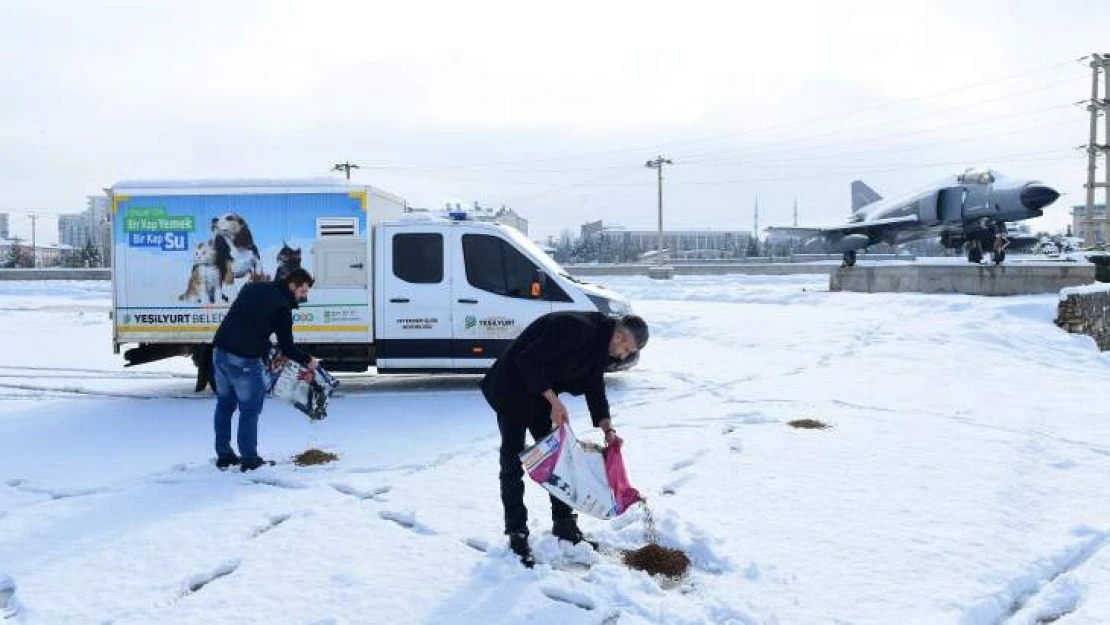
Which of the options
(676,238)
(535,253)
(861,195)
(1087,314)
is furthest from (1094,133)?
(676,238)

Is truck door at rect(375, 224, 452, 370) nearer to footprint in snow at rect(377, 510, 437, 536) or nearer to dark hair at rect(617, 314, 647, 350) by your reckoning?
footprint in snow at rect(377, 510, 437, 536)

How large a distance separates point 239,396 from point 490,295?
419 cm

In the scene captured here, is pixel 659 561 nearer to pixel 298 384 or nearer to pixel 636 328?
pixel 636 328

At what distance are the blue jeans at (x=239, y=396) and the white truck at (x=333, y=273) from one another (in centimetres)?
349

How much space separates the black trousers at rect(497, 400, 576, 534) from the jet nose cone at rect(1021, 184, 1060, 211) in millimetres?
21794

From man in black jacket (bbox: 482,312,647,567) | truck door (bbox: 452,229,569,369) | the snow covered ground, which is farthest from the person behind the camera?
truck door (bbox: 452,229,569,369)

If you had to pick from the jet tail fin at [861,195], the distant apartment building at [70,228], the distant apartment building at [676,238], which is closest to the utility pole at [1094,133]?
the jet tail fin at [861,195]

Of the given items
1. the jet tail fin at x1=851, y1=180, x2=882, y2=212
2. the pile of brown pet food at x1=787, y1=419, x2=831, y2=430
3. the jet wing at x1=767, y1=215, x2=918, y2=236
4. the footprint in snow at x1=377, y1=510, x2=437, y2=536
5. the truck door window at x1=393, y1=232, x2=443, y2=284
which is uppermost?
the jet tail fin at x1=851, y1=180, x2=882, y2=212

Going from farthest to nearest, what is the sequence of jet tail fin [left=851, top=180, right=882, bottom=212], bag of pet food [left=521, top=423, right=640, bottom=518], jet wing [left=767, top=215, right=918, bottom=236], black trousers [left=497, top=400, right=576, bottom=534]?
jet tail fin [left=851, top=180, right=882, bottom=212] < jet wing [left=767, top=215, right=918, bottom=236] < black trousers [left=497, top=400, right=576, bottom=534] < bag of pet food [left=521, top=423, right=640, bottom=518]

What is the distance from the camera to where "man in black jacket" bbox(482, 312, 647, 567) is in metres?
3.94

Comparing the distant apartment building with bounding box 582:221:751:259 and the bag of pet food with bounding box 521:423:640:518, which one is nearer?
the bag of pet food with bounding box 521:423:640:518

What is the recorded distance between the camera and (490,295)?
9.76 meters

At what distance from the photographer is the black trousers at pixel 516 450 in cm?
424

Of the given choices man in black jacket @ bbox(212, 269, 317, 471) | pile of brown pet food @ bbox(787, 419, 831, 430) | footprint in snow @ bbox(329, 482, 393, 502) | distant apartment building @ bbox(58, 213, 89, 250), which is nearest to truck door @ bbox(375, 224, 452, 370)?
man in black jacket @ bbox(212, 269, 317, 471)
